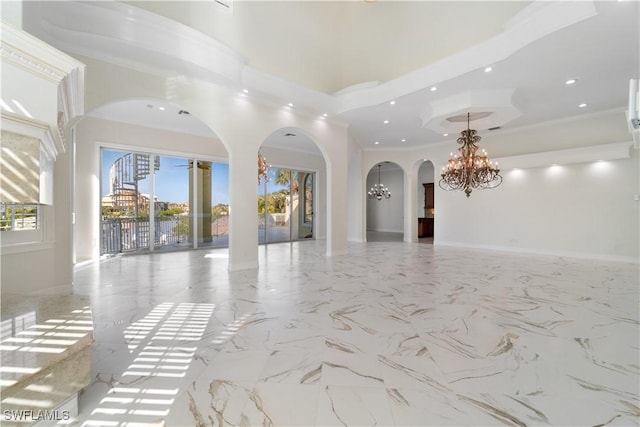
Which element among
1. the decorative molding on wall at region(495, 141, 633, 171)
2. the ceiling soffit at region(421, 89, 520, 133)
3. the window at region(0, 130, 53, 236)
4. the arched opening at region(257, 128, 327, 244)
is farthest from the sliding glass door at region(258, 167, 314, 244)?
the window at region(0, 130, 53, 236)

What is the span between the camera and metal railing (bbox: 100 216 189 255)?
7.52 meters

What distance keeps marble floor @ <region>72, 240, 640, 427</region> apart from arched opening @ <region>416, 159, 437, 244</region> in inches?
344

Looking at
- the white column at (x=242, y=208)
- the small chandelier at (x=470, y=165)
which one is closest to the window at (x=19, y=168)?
the white column at (x=242, y=208)

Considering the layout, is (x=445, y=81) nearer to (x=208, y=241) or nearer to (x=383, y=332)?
(x=383, y=332)

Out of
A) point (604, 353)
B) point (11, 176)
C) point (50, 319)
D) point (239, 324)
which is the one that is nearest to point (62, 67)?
point (11, 176)

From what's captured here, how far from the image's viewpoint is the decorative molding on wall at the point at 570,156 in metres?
6.30

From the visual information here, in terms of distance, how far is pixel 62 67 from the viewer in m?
1.68

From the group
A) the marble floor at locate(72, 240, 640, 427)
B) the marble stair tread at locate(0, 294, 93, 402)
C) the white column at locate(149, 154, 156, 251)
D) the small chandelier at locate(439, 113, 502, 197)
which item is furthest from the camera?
the white column at locate(149, 154, 156, 251)

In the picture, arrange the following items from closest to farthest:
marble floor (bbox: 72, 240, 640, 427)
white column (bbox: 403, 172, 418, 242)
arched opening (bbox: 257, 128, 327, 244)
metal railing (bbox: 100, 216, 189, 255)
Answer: marble floor (bbox: 72, 240, 640, 427), metal railing (bbox: 100, 216, 189, 255), arched opening (bbox: 257, 128, 327, 244), white column (bbox: 403, 172, 418, 242)

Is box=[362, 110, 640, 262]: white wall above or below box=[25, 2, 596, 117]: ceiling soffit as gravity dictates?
below

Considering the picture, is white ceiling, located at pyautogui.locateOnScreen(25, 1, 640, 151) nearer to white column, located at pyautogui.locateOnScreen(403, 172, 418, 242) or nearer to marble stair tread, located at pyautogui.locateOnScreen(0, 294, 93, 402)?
white column, located at pyautogui.locateOnScreen(403, 172, 418, 242)

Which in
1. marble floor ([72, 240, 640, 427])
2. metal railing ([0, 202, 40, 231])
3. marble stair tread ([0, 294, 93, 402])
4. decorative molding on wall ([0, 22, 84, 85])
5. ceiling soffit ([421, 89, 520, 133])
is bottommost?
marble floor ([72, 240, 640, 427])

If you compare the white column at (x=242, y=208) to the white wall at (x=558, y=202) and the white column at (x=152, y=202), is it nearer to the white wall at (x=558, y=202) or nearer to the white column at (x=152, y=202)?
the white column at (x=152, y=202)

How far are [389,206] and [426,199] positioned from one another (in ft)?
7.35
